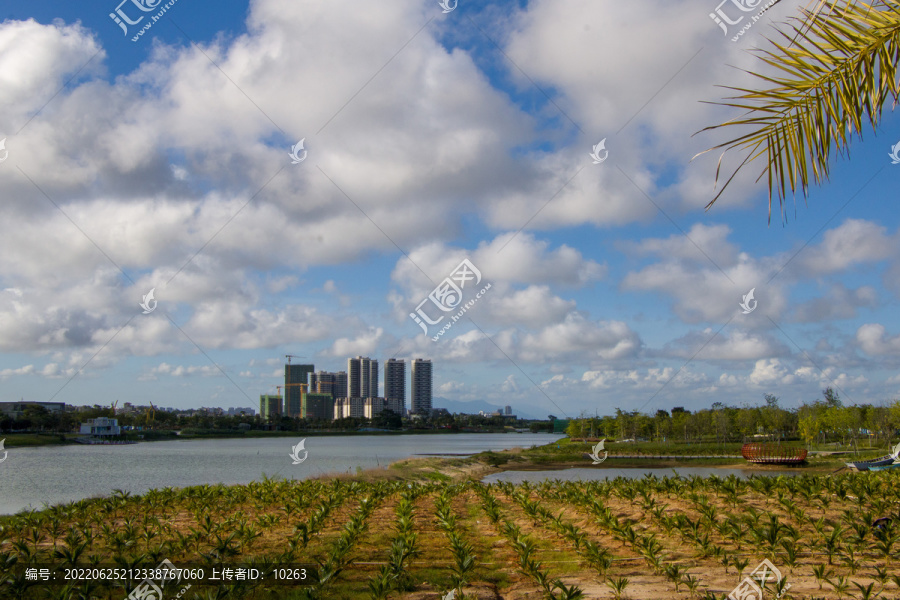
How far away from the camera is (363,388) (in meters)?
170

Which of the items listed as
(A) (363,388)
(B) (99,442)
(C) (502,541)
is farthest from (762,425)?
(A) (363,388)

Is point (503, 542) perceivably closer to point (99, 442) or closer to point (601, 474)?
point (601, 474)

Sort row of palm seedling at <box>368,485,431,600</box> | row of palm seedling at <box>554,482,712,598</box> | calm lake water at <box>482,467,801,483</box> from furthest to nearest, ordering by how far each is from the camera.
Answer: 1. calm lake water at <box>482,467,801,483</box>
2. row of palm seedling at <box>554,482,712,598</box>
3. row of palm seedling at <box>368,485,431,600</box>

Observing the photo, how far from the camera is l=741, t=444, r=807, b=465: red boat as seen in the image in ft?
144

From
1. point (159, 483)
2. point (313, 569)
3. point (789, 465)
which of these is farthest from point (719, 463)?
point (313, 569)

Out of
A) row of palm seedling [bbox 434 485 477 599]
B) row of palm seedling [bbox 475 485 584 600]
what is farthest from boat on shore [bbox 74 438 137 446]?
row of palm seedling [bbox 475 485 584 600]

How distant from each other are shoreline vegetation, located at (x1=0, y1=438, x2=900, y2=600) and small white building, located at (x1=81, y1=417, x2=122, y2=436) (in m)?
91.9

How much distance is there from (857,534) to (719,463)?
45381mm

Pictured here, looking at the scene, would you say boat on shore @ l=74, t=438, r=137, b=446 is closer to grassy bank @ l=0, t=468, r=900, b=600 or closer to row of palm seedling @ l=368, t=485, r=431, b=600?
grassy bank @ l=0, t=468, r=900, b=600

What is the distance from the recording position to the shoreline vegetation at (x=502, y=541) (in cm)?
686

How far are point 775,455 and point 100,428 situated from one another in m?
90.5

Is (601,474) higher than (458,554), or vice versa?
(458,554)

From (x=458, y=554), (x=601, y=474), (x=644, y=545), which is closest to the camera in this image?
(x=458, y=554)

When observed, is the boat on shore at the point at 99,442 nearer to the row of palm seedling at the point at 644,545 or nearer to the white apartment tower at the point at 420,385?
the row of palm seedling at the point at 644,545
